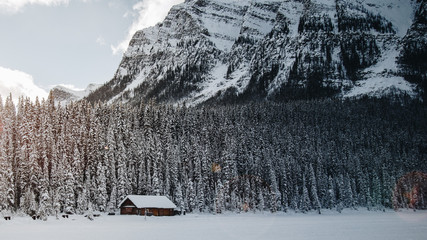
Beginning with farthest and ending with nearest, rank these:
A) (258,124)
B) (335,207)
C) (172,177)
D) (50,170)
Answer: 1. (258,124)
2. (335,207)
3. (172,177)
4. (50,170)

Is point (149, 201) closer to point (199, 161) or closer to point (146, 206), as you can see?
point (146, 206)

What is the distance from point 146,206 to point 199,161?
23859 mm

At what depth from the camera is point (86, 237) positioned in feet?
113

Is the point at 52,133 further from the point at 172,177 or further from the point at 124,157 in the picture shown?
the point at 172,177

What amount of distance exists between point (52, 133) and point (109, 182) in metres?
15.5

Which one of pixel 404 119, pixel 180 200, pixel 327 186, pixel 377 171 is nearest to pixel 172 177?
pixel 180 200

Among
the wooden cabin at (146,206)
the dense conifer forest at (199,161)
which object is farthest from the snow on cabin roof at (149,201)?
the dense conifer forest at (199,161)

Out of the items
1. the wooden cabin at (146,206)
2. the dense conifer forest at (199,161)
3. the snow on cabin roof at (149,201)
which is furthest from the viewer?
the wooden cabin at (146,206)

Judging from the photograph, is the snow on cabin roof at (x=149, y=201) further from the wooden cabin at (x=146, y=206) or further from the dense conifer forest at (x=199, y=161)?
the dense conifer forest at (x=199, y=161)

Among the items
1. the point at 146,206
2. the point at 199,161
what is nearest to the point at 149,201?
the point at 146,206

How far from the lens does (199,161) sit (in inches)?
3607

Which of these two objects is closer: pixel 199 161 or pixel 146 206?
pixel 146 206

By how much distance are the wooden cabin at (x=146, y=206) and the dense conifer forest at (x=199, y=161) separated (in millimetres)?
2873

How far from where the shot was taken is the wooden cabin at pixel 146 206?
2805 inches
